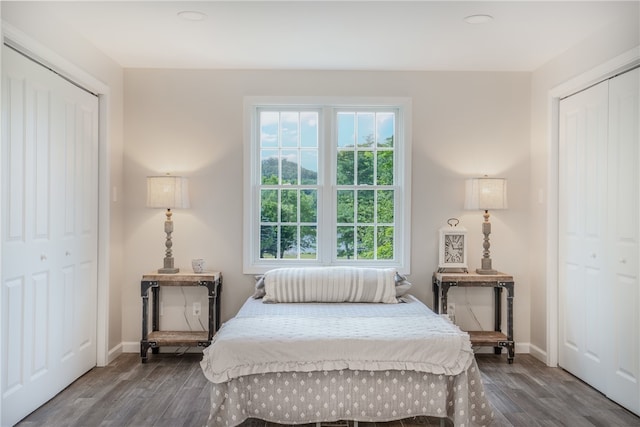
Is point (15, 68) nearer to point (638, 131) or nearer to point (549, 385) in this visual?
point (638, 131)

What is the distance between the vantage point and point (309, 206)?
4.49 m

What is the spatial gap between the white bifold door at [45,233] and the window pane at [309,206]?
1.73m

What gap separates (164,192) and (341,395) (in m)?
2.29

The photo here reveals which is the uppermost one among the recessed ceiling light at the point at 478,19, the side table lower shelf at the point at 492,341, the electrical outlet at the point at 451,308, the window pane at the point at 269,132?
the recessed ceiling light at the point at 478,19

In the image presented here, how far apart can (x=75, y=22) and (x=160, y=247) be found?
6.31 feet

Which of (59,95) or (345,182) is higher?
(59,95)

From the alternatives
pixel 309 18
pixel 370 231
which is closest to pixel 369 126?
pixel 370 231

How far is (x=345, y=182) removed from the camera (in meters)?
4.50

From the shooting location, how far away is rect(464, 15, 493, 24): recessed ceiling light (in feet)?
10.4

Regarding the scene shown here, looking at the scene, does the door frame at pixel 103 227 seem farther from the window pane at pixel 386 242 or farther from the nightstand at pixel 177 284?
the window pane at pixel 386 242

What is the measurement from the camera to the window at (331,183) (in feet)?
14.7

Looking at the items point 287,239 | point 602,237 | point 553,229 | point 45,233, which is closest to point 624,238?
point 602,237

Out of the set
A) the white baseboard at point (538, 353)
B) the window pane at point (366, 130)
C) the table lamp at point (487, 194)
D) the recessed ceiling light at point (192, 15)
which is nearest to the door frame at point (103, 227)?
the recessed ceiling light at point (192, 15)

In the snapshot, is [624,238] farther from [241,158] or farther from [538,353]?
[241,158]
